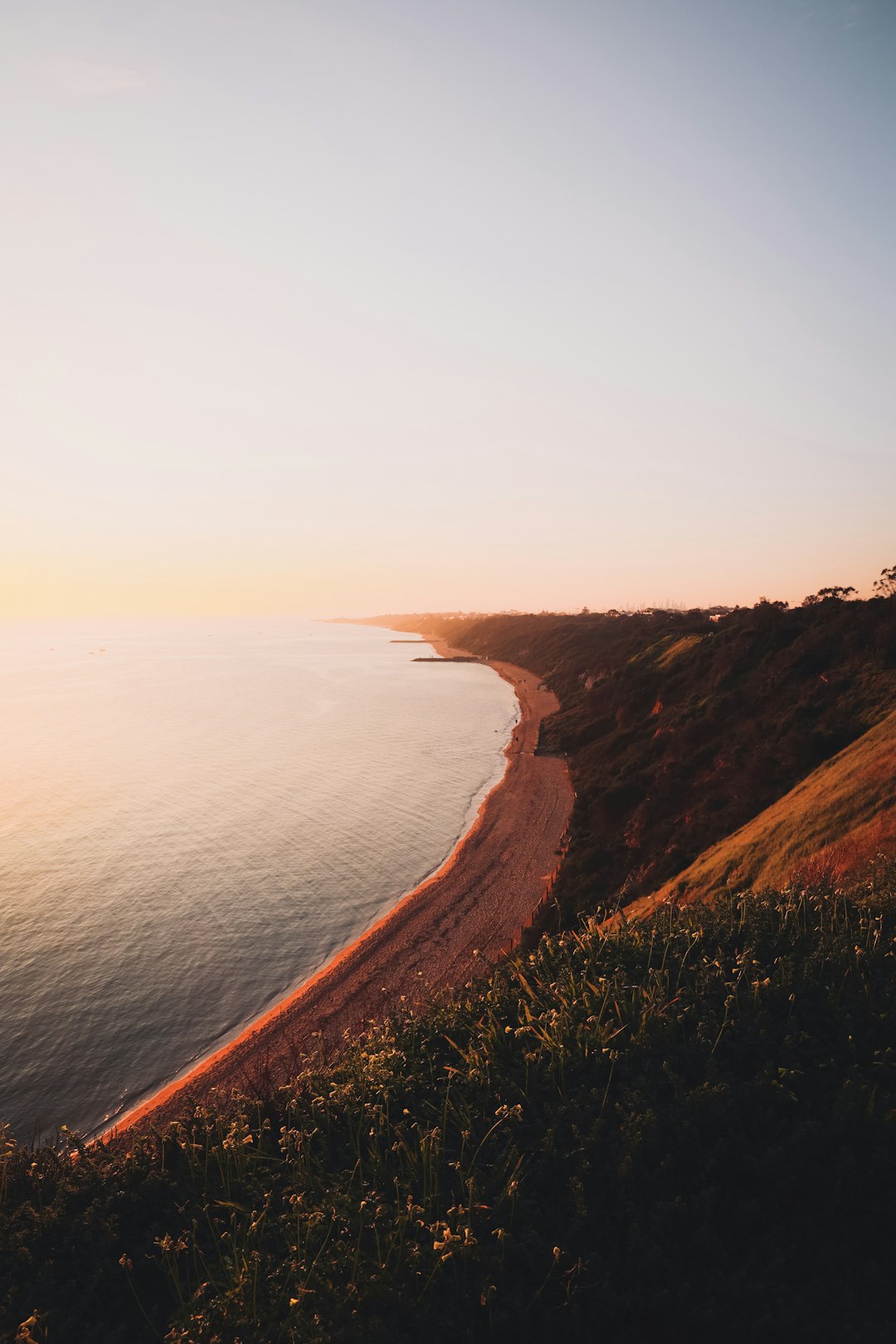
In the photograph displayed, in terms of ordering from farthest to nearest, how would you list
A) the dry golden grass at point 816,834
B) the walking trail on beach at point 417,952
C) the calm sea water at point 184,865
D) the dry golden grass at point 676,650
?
the dry golden grass at point 676,650 < the calm sea water at point 184,865 < the walking trail on beach at point 417,952 < the dry golden grass at point 816,834

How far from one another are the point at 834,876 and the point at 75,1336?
15411 mm

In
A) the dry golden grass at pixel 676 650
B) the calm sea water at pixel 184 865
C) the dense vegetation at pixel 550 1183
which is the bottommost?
the calm sea water at pixel 184 865

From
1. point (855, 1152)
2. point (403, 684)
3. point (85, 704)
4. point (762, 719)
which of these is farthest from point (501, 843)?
point (85, 704)

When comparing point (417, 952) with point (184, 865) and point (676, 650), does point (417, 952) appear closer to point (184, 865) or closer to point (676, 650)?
point (184, 865)

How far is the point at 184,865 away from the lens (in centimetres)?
3478

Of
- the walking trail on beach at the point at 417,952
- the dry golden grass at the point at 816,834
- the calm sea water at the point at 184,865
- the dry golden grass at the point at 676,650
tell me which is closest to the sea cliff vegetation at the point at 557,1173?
the walking trail on beach at the point at 417,952

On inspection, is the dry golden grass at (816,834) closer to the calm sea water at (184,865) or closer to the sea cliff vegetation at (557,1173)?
the sea cliff vegetation at (557,1173)

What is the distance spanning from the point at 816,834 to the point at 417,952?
53.1ft

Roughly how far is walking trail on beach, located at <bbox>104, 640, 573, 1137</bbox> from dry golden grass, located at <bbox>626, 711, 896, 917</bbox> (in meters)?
7.38

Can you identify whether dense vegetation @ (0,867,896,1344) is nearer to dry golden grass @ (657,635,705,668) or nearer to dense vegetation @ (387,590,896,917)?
dense vegetation @ (387,590,896,917)

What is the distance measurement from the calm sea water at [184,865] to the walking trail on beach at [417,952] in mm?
1421

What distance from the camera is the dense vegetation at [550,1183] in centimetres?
573

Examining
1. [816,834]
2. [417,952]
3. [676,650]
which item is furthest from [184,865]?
[676,650]

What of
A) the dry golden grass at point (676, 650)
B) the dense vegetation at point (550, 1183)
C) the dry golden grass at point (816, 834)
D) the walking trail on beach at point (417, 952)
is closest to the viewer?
the dense vegetation at point (550, 1183)
